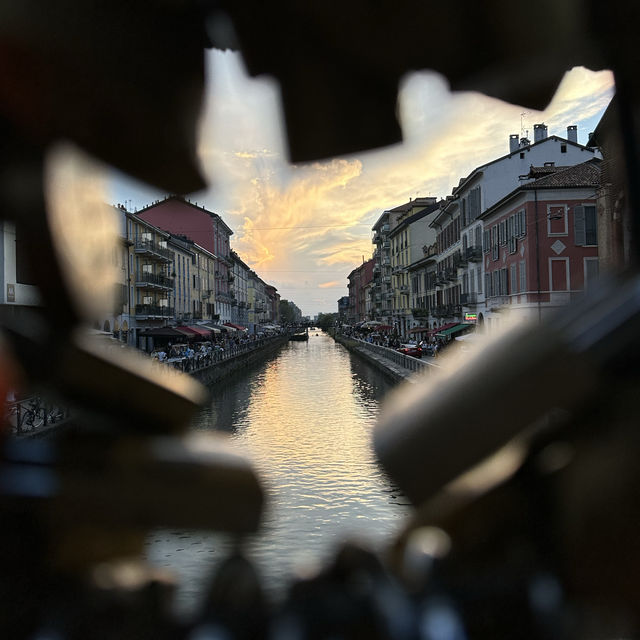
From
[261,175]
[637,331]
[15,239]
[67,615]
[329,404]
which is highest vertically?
[261,175]

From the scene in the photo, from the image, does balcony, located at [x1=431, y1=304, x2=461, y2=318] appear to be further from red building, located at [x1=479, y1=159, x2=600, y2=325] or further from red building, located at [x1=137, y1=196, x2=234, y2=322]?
red building, located at [x1=137, y1=196, x2=234, y2=322]

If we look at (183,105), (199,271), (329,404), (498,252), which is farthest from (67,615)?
(329,404)

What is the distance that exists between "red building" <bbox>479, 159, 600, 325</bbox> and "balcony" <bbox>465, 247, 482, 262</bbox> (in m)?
0.06

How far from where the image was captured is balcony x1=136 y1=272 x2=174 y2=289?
130 cm

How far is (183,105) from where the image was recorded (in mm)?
736

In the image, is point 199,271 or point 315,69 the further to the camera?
point 199,271

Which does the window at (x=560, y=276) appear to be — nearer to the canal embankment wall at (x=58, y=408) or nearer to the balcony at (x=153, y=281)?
the canal embankment wall at (x=58, y=408)

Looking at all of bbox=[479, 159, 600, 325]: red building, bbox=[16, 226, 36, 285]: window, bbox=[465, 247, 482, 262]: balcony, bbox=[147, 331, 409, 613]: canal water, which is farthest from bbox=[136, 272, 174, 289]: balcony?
bbox=[465, 247, 482, 262]: balcony

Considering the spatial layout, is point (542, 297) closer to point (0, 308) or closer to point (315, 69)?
point (315, 69)

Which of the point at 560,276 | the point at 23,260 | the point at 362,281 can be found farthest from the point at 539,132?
the point at 362,281

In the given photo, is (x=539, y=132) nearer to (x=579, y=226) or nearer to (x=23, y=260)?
(x=579, y=226)

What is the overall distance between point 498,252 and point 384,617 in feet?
2.86

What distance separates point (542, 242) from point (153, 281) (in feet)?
3.47

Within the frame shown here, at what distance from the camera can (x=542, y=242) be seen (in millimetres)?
1003
